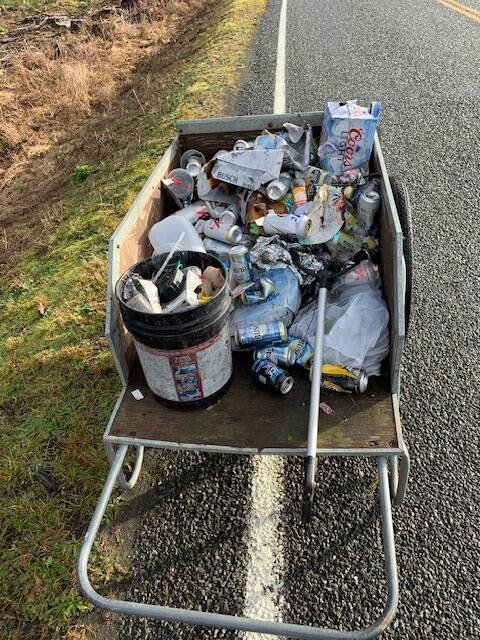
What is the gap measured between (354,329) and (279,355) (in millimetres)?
427

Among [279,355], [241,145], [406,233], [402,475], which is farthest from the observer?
[241,145]

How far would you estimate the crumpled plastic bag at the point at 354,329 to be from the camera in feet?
8.59

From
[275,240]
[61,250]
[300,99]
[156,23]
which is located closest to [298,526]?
[275,240]

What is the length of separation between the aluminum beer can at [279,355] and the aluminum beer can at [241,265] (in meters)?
0.50

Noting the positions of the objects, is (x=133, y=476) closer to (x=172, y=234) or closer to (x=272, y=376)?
(x=272, y=376)

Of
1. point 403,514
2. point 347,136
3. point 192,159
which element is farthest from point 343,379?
point 192,159

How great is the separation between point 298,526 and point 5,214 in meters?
5.99

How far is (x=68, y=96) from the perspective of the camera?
9.11 m

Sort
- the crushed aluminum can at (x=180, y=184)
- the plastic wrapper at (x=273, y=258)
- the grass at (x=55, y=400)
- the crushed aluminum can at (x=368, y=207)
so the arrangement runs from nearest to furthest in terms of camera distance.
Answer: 1. the grass at (x=55, y=400)
2. the plastic wrapper at (x=273, y=258)
3. the crushed aluminum can at (x=368, y=207)
4. the crushed aluminum can at (x=180, y=184)

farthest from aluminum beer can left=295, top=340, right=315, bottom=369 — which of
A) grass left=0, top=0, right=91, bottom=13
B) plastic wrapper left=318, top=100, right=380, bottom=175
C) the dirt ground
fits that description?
grass left=0, top=0, right=91, bottom=13

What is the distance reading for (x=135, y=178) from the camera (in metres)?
5.67

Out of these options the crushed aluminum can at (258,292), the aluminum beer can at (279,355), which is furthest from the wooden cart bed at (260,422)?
the crushed aluminum can at (258,292)

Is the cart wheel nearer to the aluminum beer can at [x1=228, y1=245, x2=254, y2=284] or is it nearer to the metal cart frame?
the metal cart frame

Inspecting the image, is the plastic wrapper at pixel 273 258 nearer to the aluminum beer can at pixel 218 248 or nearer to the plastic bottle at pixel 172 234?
the aluminum beer can at pixel 218 248
